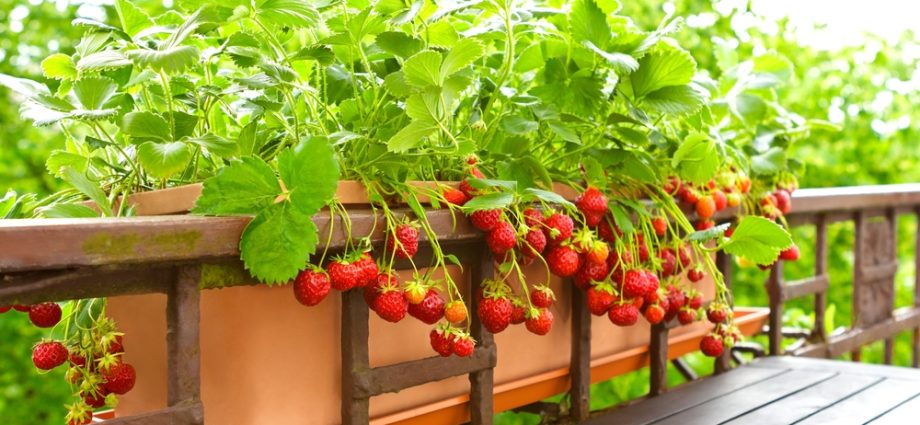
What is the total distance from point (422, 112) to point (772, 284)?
100 centimetres

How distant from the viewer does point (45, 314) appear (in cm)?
87

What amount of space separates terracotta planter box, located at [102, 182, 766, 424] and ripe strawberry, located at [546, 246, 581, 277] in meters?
0.11

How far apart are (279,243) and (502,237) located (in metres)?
0.26

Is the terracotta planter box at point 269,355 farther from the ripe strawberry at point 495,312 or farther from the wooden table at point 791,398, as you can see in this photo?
the wooden table at point 791,398

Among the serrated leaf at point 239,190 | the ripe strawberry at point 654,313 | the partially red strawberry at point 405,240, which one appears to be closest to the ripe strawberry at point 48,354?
the serrated leaf at point 239,190

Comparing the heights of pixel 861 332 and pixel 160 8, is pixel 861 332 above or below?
below

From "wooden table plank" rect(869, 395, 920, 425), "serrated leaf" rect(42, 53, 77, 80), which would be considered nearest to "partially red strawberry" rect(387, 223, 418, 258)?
"serrated leaf" rect(42, 53, 77, 80)

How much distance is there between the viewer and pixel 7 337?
3.57 metres

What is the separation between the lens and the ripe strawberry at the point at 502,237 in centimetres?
95

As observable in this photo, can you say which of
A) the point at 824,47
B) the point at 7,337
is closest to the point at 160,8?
the point at 7,337

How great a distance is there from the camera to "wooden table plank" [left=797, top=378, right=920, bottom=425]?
3.91ft

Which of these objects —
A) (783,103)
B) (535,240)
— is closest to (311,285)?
(535,240)

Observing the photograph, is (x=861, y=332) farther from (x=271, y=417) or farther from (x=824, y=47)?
(x=824, y=47)

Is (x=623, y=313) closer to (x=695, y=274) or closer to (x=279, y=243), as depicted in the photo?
(x=695, y=274)
